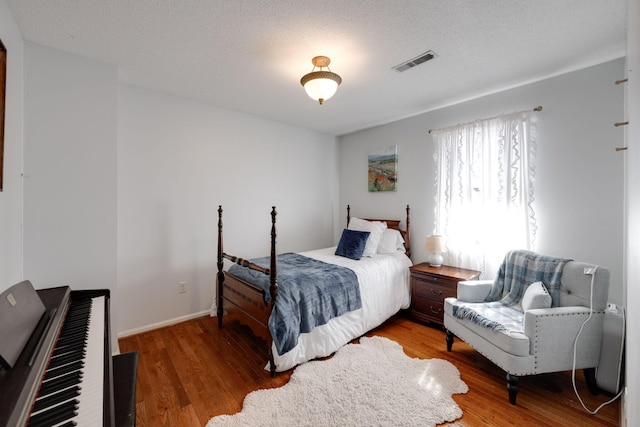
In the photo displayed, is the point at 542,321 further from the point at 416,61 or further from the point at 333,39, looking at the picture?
the point at 333,39

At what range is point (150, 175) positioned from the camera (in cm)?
285

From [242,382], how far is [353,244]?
72.7 inches

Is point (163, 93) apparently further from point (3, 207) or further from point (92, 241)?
point (3, 207)

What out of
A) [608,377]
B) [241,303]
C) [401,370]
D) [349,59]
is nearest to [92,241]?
[241,303]

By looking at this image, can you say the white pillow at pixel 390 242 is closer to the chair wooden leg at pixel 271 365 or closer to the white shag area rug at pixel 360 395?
the white shag area rug at pixel 360 395

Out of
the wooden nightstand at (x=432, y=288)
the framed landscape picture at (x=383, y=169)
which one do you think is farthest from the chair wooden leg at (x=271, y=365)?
the framed landscape picture at (x=383, y=169)

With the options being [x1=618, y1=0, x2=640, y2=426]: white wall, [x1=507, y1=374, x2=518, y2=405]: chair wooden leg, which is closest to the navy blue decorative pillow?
[x1=507, y1=374, x2=518, y2=405]: chair wooden leg

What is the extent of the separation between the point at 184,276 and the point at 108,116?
1748 mm

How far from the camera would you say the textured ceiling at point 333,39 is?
1654 millimetres

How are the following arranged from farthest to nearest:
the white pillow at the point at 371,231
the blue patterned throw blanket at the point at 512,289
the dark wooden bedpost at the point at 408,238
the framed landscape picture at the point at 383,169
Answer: the framed landscape picture at the point at 383,169, the dark wooden bedpost at the point at 408,238, the white pillow at the point at 371,231, the blue patterned throw blanket at the point at 512,289

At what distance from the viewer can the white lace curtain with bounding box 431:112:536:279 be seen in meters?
2.66

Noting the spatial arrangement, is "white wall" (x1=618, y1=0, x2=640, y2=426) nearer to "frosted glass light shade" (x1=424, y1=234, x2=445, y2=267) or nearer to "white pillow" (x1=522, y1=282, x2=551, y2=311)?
"white pillow" (x1=522, y1=282, x2=551, y2=311)

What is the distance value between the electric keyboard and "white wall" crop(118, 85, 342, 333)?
1.46 metres

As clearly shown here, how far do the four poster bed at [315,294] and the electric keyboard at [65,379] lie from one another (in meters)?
0.99
